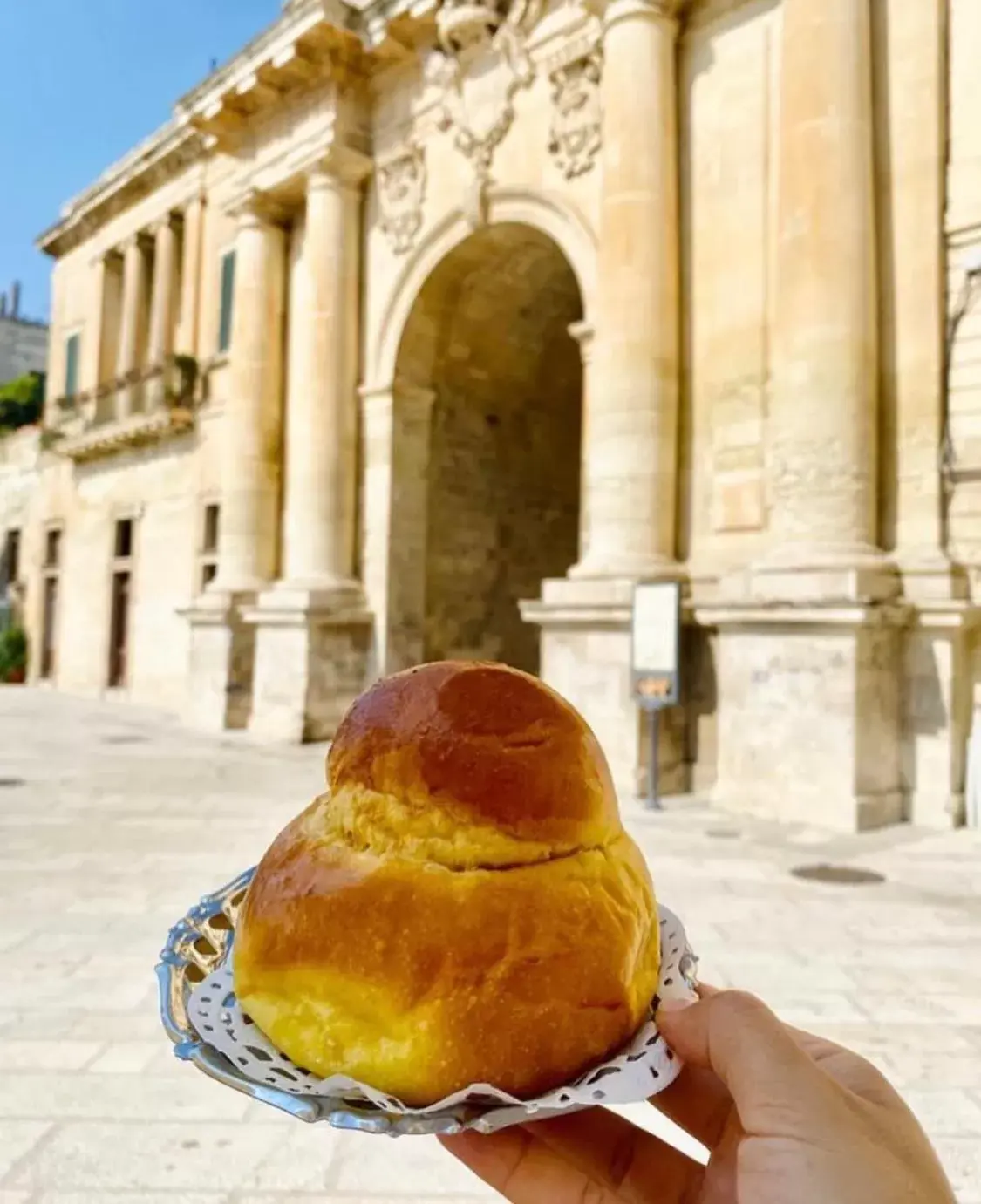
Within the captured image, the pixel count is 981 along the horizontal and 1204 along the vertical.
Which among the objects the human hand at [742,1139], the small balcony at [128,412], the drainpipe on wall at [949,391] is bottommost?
the human hand at [742,1139]

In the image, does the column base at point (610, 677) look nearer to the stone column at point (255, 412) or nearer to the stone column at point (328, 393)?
the stone column at point (328, 393)

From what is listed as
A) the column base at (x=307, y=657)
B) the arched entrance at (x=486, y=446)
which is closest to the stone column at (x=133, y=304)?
the arched entrance at (x=486, y=446)

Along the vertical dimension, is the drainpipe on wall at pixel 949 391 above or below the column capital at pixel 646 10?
below

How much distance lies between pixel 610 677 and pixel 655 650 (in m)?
0.83

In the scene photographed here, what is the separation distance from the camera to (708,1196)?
1.31 metres

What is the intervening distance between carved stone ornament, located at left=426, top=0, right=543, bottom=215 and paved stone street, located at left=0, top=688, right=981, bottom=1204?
25.2 ft

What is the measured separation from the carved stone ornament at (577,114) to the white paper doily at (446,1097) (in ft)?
32.3

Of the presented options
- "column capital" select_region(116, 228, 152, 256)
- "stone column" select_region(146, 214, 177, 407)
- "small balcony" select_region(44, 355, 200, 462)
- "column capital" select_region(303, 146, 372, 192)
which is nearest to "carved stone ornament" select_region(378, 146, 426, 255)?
"column capital" select_region(303, 146, 372, 192)

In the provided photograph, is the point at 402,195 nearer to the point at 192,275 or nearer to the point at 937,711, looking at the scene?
the point at 192,275

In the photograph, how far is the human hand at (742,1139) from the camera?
105 centimetres

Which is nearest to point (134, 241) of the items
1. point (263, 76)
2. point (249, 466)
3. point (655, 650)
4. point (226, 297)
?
point (226, 297)

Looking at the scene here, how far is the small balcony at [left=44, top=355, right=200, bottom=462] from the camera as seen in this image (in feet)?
54.3

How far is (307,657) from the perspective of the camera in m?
11.5

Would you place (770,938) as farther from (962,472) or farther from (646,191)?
(646,191)
